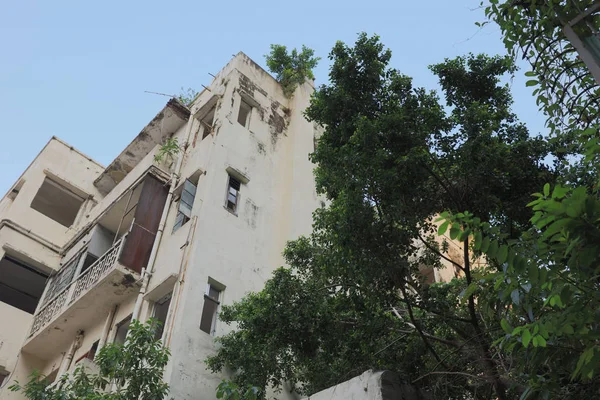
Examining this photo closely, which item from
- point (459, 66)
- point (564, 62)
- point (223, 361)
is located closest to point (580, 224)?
point (564, 62)

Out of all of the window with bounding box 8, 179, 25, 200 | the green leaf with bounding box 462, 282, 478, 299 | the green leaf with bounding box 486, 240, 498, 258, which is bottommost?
the green leaf with bounding box 486, 240, 498, 258

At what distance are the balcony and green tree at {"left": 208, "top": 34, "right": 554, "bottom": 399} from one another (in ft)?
13.2

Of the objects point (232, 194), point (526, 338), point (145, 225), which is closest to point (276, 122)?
point (232, 194)

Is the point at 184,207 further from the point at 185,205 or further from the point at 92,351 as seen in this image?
the point at 92,351

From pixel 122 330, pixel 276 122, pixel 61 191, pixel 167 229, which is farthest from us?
pixel 61 191

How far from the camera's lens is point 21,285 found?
61.1 ft

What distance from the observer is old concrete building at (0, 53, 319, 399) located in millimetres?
13359

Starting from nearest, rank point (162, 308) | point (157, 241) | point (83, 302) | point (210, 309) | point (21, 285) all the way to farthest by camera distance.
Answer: point (210, 309), point (162, 308), point (83, 302), point (157, 241), point (21, 285)

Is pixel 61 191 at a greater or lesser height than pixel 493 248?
greater

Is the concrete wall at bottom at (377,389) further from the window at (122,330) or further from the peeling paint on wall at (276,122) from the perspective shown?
the peeling paint on wall at (276,122)

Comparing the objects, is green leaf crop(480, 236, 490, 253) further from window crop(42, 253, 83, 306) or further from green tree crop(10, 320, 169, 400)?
window crop(42, 253, 83, 306)

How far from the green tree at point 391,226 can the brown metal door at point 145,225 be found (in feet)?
13.9

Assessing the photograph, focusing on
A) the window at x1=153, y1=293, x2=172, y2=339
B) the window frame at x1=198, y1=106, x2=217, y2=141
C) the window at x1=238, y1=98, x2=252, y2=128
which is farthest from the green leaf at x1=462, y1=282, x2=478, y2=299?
the window at x1=238, y1=98, x2=252, y2=128

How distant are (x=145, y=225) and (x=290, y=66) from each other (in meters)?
9.22
